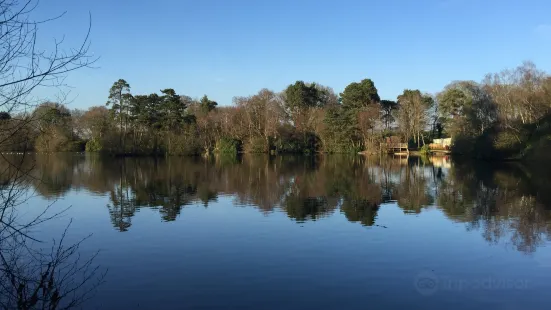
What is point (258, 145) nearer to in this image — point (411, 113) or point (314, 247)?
point (411, 113)

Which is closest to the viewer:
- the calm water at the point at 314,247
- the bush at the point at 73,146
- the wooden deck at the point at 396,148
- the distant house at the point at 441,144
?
the calm water at the point at 314,247

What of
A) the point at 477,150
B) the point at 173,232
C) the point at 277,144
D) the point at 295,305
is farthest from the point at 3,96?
the point at 277,144

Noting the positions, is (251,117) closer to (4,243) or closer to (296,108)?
(296,108)

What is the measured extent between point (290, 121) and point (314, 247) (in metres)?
59.6

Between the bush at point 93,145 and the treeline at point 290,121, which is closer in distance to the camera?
the treeline at point 290,121

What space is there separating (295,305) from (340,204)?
9.57m

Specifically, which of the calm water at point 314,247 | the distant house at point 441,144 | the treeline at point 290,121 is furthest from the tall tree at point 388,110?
the calm water at point 314,247

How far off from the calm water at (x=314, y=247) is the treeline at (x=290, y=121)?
33281mm

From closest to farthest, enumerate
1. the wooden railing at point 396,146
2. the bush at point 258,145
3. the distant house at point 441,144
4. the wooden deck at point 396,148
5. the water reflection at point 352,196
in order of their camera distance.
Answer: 1. the water reflection at point 352,196
2. the wooden railing at point 396,146
3. the wooden deck at point 396,148
4. the bush at point 258,145
5. the distant house at point 441,144

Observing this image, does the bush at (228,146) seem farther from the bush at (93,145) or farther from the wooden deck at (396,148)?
the wooden deck at (396,148)

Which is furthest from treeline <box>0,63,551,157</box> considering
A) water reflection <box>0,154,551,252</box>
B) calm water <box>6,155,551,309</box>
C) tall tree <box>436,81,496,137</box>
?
calm water <box>6,155,551,309</box>

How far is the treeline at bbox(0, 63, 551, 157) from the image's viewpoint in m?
50.3

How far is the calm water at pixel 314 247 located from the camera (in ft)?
21.9

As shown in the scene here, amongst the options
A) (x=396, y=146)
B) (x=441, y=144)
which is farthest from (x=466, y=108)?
(x=441, y=144)
